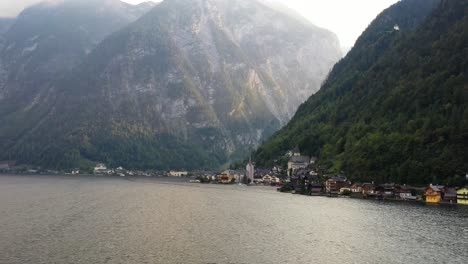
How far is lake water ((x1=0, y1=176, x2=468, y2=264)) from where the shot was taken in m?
62.2

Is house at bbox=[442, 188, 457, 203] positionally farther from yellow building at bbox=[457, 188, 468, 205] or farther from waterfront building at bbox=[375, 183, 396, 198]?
waterfront building at bbox=[375, 183, 396, 198]

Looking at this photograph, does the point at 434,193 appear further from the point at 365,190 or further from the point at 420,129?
the point at 420,129

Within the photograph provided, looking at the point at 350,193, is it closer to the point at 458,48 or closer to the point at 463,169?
the point at 463,169

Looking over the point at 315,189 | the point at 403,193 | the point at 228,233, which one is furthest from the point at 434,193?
the point at 228,233

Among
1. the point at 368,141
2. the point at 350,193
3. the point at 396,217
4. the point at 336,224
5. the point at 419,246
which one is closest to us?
the point at 419,246

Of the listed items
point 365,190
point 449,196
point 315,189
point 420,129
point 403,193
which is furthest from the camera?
point 315,189

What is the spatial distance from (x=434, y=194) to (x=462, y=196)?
643cm

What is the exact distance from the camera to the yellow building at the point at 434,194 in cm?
13075

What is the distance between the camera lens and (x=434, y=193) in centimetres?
13150

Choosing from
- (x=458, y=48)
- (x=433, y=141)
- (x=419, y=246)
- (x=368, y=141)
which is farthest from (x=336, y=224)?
(x=458, y=48)

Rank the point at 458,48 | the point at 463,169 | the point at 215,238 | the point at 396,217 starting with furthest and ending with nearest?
the point at 458,48 < the point at 463,169 < the point at 396,217 < the point at 215,238

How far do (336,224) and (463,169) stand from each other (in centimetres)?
5878

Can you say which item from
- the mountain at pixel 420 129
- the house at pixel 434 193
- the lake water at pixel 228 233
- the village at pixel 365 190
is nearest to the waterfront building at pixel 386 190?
the village at pixel 365 190

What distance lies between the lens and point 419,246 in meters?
69.8
